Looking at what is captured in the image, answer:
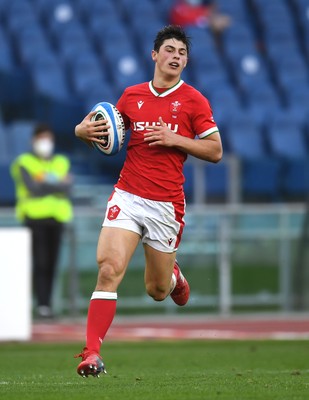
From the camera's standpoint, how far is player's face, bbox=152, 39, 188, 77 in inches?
339

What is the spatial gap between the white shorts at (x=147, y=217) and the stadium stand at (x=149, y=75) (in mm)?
9749

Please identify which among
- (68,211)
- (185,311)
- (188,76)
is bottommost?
(185,311)

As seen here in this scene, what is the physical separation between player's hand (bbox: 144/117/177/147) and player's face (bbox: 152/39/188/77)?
0.44m

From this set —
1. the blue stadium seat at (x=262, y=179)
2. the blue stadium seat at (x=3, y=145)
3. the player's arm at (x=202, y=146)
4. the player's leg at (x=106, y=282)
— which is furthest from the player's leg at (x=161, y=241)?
the blue stadium seat at (x=262, y=179)

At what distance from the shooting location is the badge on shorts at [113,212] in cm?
850

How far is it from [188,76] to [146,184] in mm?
13360

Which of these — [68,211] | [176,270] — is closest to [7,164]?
[68,211]

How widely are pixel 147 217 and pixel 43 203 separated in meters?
7.93

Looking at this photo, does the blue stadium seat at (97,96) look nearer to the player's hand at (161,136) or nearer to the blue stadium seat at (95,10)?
the blue stadium seat at (95,10)

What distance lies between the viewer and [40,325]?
53.7 feet

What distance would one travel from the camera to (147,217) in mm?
8547

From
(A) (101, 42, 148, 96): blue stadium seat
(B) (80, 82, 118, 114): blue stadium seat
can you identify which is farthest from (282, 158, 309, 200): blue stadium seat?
(B) (80, 82, 118, 114): blue stadium seat

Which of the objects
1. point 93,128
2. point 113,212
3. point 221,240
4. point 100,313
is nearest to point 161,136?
point 93,128

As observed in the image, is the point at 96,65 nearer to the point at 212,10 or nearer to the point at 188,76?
the point at 188,76
